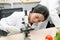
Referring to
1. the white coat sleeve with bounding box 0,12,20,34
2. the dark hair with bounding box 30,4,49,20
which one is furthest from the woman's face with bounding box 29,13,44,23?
the white coat sleeve with bounding box 0,12,20,34

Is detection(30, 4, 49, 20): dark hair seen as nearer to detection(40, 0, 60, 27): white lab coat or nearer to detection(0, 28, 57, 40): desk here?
detection(40, 0, 60, 27): white lab coat

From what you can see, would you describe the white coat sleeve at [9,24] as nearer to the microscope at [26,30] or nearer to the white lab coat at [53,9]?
the microscope at [26,30]

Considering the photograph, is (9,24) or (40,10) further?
(40,10)

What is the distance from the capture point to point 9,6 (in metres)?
1.02

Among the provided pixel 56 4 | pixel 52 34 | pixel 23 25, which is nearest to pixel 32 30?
pixel 23 25

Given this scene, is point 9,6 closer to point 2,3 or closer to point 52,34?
point 2,3

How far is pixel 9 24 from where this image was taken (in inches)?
39.7

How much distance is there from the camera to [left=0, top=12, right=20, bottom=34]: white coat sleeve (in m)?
0.98

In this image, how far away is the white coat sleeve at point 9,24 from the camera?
981mm

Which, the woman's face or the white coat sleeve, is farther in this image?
the woman's face

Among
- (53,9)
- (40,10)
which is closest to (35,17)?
(40,10)

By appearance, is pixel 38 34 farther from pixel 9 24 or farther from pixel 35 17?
pixel 9 24

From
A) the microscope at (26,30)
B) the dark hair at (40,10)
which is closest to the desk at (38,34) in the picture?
the microscope at (26,30)

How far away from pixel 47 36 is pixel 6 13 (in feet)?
1.52
